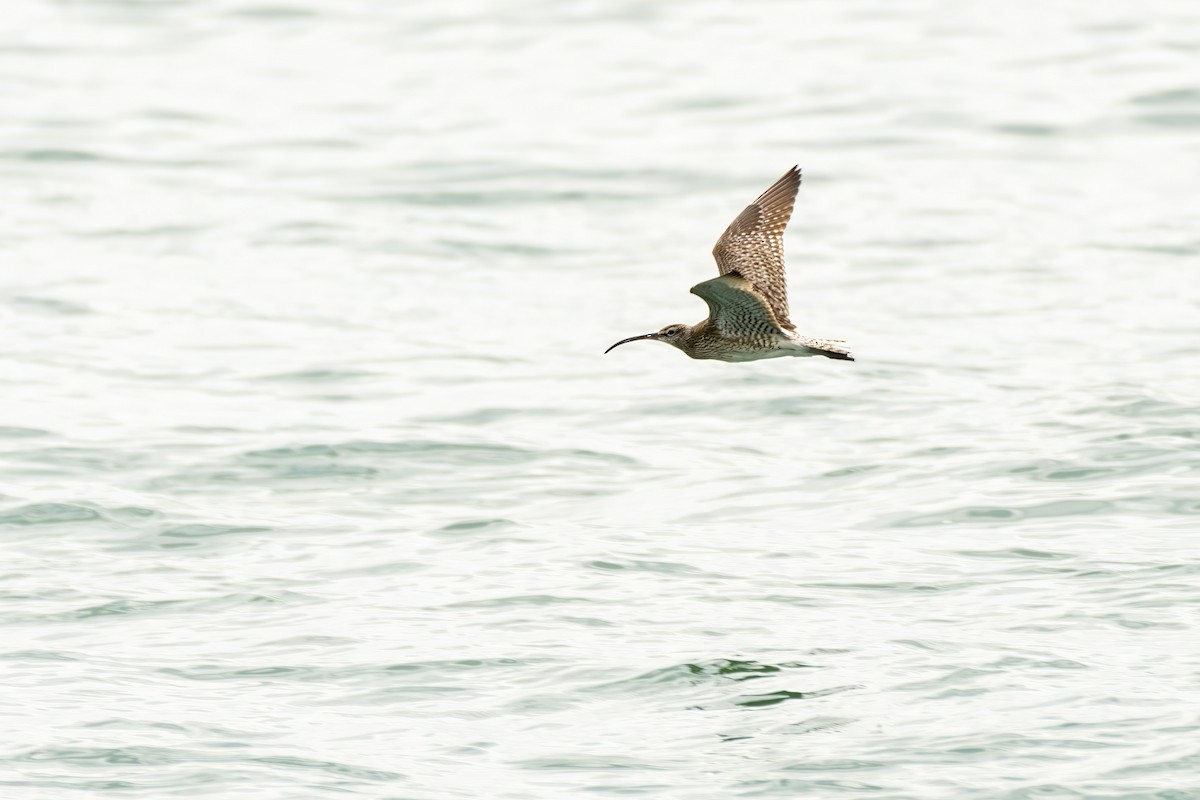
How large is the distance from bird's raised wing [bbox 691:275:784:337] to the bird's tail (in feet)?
1.05

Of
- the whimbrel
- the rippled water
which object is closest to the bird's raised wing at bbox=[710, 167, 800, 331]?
the whimbrel

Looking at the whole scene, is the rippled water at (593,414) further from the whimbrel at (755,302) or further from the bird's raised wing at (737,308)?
the bird's raised wing at (737,308)

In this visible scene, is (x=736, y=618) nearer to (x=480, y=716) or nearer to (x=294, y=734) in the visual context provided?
(x=480, y=716)

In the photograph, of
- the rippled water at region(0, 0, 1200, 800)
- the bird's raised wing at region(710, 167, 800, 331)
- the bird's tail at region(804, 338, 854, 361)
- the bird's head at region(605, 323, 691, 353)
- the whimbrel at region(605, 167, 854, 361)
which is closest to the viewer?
the rippled water at region(0, 0, 1200, 800)

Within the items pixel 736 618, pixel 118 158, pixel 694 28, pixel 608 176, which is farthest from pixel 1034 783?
pixel 694 28

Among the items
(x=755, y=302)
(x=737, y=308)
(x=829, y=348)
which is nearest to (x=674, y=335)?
(x=737, y=308)

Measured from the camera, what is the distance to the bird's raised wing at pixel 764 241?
51.5ft

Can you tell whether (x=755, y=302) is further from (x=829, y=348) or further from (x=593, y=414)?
(x=593, y=414)

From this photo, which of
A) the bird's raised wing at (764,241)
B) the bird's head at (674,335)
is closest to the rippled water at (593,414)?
the bird's head at (674,335)

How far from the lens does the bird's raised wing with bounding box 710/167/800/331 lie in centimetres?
1571

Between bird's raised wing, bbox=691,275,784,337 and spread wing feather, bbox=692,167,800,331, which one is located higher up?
spread wing feather, bbox=692,167,800,331

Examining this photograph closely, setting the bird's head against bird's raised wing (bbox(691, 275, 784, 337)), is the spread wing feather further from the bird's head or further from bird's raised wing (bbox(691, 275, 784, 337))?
the bird's head

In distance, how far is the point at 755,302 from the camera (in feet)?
49.6

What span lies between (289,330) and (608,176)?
710 cm
